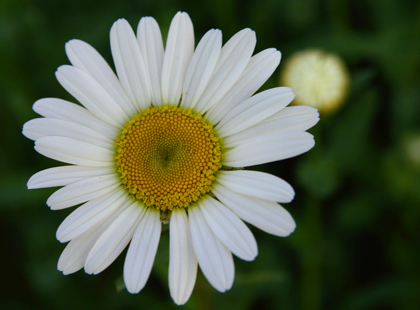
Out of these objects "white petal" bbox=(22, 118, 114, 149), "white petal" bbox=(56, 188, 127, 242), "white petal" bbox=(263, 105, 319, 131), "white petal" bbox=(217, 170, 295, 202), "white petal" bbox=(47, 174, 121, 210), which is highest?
"white petal" bbox=(263, 105, 319, 131)

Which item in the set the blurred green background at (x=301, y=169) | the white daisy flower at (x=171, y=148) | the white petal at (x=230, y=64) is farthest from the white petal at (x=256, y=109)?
the blurred green background at (x=301, y=169)

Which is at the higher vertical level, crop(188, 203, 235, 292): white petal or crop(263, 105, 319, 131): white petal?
crop(263, 105, 319, 131): white petal

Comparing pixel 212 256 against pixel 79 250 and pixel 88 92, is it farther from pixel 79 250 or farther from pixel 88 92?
pixel 88 92

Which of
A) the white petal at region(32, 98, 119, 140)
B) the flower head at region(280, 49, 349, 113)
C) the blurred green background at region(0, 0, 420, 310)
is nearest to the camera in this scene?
the white petal at region(32, 98, 119, 140)

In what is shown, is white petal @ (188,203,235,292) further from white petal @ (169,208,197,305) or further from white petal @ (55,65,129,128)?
white petal @ (55,65,129,128)

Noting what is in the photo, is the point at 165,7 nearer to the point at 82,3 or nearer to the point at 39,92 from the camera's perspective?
the point at 82,3

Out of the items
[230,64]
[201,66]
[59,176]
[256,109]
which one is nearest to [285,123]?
[256,109]

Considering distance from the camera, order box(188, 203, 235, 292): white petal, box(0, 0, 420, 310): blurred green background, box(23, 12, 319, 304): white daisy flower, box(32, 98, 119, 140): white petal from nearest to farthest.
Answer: box(188, 203, 235, 292): white petal < box(23, 12, 319, 304): white daisy flower < box(32, 98, 119, 140): white petal < box(0, 0, 420, 310): blurred green background

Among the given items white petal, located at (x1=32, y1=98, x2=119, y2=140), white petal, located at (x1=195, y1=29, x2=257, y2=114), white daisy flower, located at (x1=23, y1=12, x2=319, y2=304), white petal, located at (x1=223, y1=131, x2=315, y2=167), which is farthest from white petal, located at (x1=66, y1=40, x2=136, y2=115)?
white petal, located at (x1=223, y1=131, x2=315, y2=167)
